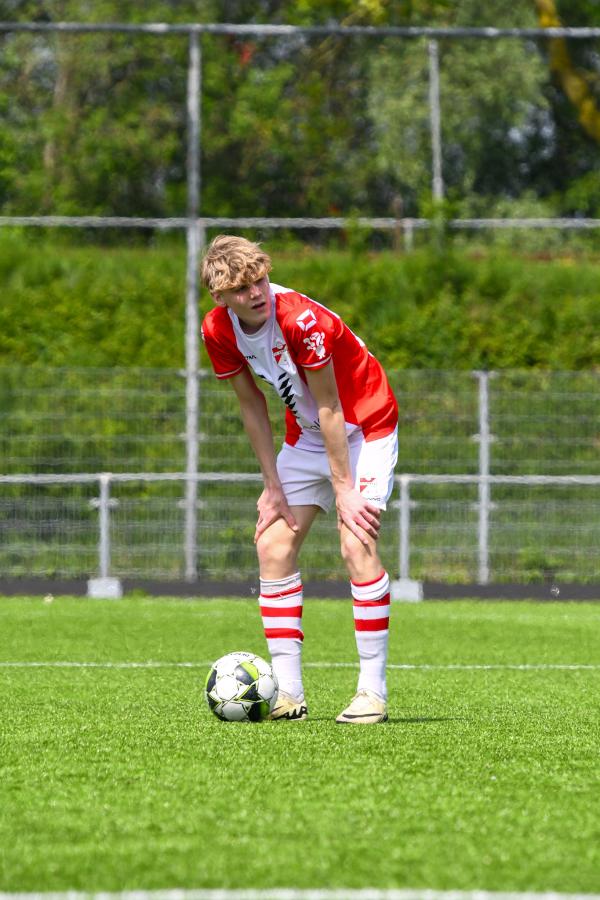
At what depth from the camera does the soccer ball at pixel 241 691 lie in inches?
225

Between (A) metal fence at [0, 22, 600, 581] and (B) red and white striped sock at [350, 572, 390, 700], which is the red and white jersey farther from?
(A) metal fence at [0, 22, 600, 581]

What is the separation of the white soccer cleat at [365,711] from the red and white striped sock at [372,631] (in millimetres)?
40

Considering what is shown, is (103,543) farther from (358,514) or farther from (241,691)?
(358,514)

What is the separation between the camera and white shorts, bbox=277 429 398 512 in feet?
19.0

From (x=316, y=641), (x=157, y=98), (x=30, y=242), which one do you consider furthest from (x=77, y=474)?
(x=157, y=98)

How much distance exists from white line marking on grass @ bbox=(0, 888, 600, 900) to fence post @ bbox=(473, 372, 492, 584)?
1154 cm

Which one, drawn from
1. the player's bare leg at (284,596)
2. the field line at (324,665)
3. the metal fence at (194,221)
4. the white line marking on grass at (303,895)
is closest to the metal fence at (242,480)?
Result: the metal fence at (194,221)

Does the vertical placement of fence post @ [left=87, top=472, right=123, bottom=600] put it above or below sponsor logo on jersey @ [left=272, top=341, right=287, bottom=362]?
below

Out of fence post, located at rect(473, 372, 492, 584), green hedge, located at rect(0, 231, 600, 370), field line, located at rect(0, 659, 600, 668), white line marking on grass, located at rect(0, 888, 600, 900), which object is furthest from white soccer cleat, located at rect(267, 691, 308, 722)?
green hedge, located at rect(0, 231, 600, 370)

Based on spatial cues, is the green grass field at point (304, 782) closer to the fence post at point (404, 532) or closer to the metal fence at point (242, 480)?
the fence post at point (404, 532)

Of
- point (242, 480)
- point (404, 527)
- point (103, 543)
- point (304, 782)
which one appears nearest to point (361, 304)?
point (242, 480)

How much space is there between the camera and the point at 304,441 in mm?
5910

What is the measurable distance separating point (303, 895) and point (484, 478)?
11.7 meters

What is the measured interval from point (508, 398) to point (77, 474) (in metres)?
4.03
